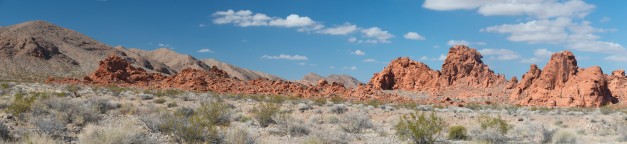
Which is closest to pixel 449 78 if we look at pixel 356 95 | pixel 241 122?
pixel 356 95

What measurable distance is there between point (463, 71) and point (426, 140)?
171 ft

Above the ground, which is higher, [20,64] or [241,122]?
[20,64]

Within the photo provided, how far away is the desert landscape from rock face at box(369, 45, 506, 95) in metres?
0.13

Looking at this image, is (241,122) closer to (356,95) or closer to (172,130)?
(172,130)

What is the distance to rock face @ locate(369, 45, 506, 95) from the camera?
61.9 m

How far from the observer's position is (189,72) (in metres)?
59.6

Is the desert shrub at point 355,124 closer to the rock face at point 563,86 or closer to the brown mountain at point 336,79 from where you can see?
the rock face at point 563,86

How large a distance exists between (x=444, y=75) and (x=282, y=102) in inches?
1373

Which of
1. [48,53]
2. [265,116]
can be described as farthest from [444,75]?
[48,53]

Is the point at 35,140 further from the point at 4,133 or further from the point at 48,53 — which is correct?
the point at 48,53

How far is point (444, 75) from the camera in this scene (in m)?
64.7

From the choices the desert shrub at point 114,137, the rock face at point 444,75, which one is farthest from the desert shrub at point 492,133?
the rock face at point 444,75

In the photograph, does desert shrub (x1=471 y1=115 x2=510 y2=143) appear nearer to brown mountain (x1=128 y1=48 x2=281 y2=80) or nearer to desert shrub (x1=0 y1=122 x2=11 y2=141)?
desert shrub (x1=0 y1=122 x2=11 y2=141)

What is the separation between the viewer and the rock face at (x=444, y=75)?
61906mm
